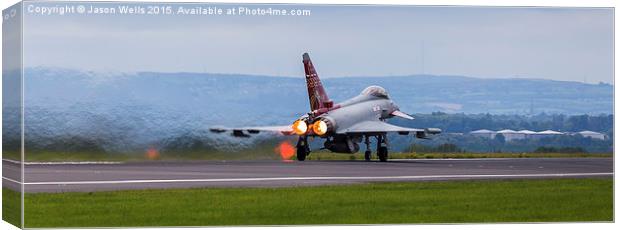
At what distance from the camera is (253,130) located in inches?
1870

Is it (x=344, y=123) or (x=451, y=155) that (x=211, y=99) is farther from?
(x=344, y=123)

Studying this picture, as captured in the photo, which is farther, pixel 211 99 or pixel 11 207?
pixel 211 99

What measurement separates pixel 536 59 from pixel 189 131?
10.3 meters

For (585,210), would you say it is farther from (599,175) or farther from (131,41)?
(131,41)

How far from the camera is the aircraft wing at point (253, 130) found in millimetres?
46688

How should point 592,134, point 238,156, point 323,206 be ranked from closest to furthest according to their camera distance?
point 323,206
point 592,134
point 238,156

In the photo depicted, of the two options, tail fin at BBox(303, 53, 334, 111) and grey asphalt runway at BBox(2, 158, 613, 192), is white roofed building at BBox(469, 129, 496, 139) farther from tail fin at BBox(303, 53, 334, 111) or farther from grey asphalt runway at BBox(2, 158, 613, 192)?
tail fin at BBox(303, 53, 334, 111)

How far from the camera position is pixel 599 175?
49.6 metres

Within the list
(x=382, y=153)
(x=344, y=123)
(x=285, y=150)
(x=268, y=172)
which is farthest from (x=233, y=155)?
(x=344, y=123)

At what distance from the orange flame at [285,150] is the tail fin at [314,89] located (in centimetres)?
133

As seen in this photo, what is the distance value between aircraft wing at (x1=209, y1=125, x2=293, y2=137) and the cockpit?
8.46ft

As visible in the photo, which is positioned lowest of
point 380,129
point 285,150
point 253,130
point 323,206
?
point 323,206

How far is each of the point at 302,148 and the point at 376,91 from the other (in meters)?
3.91

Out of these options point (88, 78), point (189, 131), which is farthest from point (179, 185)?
point (88, 78)
